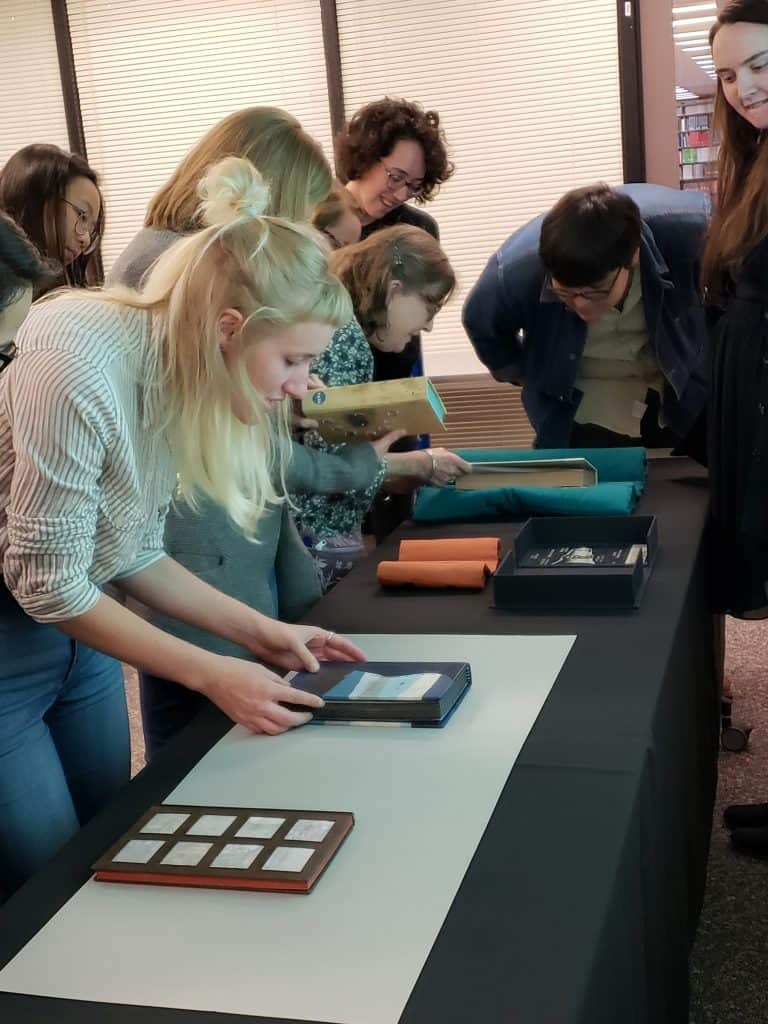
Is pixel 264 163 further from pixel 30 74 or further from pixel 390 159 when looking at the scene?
pixel 30 74

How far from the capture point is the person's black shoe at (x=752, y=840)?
81.0 inches

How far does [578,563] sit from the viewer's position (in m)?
1.71

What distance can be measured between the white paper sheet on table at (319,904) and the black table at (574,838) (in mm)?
20

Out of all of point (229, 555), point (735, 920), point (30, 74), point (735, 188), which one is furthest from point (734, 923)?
point (30, 74)

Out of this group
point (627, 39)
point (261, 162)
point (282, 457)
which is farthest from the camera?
point (627, 39)

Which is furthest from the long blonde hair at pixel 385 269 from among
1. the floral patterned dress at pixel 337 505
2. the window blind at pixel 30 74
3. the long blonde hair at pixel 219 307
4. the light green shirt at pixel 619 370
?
the window blind at pixel 30 74

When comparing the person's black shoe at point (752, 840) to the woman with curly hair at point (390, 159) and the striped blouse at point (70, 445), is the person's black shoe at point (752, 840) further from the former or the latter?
the striped blouse at point (70, 445)

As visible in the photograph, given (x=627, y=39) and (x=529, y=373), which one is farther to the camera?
(x=627, y=39)

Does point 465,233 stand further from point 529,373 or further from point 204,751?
point 204,751

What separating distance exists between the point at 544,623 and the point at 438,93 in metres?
3.38

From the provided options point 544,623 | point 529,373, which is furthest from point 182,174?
point 529,373

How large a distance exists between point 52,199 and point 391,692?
5.62 feet

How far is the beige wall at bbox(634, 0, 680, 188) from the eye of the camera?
404 cm

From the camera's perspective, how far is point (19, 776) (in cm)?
119
